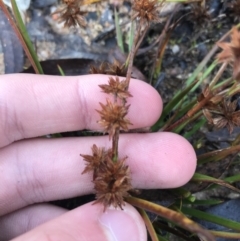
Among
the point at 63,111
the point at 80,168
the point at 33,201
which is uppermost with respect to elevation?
the point at 63,111

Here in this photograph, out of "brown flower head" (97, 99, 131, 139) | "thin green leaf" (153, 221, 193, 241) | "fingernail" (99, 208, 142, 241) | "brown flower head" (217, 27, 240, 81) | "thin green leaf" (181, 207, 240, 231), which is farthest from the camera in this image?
"thin green leaf" (153, 221, 193, 241)

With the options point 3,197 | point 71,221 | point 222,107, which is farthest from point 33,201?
point 222,107

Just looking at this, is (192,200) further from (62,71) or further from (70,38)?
(70,38)

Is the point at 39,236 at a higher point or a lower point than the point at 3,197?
higher

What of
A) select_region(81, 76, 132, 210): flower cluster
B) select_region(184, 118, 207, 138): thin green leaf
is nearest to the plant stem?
select_region(81, 76, 132, 210): flower cluster

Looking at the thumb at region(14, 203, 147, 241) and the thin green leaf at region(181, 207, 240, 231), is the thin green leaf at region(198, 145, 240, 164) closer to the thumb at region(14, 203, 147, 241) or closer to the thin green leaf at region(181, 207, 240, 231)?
the thin green leaf at region(181, 207, 240, 231)

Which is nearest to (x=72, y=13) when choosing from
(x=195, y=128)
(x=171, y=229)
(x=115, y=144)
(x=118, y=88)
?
(x=118, y=88)
